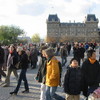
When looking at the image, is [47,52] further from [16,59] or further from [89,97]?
[16,59]

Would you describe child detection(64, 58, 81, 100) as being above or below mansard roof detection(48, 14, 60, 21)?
below

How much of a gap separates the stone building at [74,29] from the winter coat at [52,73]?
5343 inches

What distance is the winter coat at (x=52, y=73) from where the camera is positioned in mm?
6645

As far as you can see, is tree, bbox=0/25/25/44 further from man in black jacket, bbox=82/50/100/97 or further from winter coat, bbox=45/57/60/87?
man in black jacket, bbox=82/50/100/97

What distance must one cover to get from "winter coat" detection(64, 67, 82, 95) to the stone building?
136 meters

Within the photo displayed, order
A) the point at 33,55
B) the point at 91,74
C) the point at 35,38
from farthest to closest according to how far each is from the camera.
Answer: the point at 35,38 → the point at 33,55 → the point at 91,74

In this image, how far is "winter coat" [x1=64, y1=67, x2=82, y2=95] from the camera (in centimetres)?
621

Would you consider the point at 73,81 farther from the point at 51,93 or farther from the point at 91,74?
the point at 51,93

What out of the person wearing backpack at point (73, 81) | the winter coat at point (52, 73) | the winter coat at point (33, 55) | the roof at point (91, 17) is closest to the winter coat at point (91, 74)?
the person wearing backpack at point (73, 81)

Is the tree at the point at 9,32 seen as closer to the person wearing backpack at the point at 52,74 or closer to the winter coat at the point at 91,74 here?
the person wearing backpack at the point at 52,74

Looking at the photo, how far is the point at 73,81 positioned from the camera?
621 centimetres

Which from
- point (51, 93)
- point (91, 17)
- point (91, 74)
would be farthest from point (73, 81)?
point (91, 17)

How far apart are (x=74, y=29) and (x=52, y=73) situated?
482ft

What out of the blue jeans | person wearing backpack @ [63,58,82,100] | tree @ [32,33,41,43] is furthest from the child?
tree @ [32,33,41,43]
